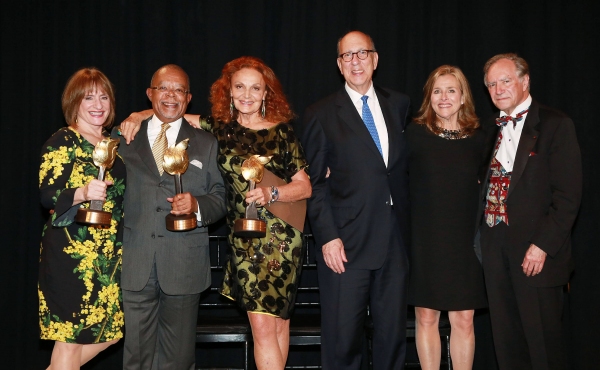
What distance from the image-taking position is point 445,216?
328 centimetres

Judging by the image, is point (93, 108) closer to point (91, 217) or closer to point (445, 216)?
point (91, 217)

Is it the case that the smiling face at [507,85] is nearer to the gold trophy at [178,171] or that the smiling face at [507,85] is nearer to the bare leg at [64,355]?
the gold trophy at [178,171]

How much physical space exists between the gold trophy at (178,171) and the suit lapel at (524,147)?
165cm

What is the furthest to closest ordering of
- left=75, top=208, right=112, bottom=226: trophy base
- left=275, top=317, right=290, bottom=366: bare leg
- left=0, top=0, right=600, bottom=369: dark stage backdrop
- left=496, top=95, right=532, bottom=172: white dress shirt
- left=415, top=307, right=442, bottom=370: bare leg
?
1. left=0, top=0, right=600, bottom=369: dark stage backdrop
2. left=415, top=307, right=442, bottom=370: bare leg
3. left=496, top=95, right=532, bottom=172: white dress shirt
4. left=275, top=317, right=290, bottom=366: bare leg
5. left=75, top=208, right=112, bottom=226: trophy base

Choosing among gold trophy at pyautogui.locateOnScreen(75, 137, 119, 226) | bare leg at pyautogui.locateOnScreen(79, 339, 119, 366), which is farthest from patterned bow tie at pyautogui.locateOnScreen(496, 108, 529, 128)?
bare leg at pyautogui.locateOnScreen(79, 339, 119, 366)

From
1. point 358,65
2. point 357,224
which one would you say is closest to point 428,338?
point 357,224

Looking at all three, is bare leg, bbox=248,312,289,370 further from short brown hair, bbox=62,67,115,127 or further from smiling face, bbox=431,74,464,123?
smiling face, bbox=431,74,464,123

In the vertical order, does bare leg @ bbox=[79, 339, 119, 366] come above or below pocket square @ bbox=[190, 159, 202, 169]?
below

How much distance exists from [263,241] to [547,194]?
1.50 metres

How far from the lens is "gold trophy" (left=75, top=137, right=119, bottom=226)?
2.71 meters

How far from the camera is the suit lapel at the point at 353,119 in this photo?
311cm

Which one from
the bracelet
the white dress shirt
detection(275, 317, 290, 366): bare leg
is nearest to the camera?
the bracelet

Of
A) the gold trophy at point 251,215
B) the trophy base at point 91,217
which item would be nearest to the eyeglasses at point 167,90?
the gold trophy at point 251,215

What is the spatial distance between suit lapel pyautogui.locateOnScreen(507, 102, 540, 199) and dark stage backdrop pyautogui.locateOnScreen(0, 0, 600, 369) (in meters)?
1.29
